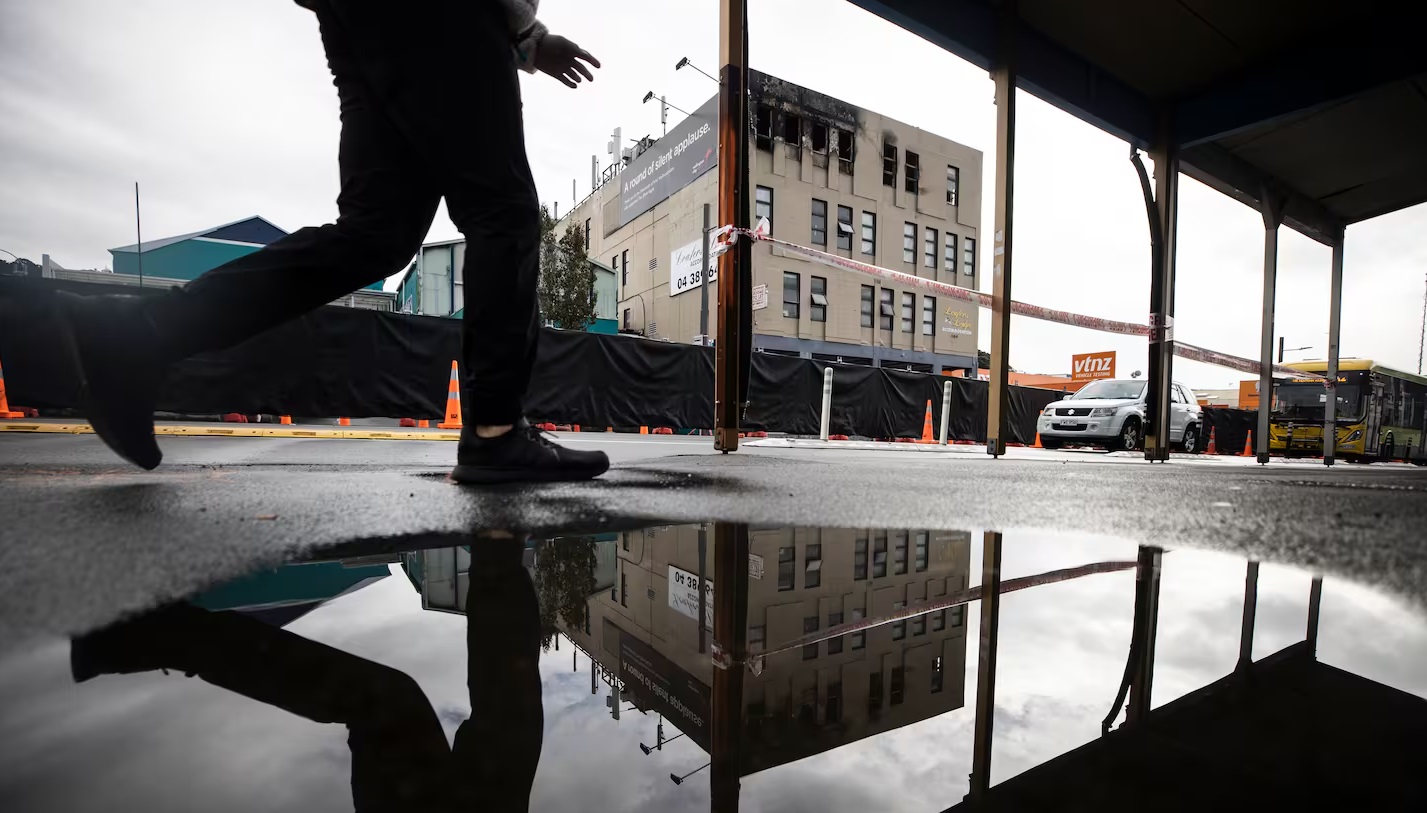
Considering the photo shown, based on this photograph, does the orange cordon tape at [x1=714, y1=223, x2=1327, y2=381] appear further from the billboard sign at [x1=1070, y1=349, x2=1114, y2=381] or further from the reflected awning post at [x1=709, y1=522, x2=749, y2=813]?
the billboard sign at [x1=1070, y1=349, x2=1114, y2=381]

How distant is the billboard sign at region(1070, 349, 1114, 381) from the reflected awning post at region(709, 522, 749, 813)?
33.0 m


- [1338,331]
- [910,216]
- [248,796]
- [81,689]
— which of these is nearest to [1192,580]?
[248,796]

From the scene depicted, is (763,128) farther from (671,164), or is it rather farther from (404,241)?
(404,241)

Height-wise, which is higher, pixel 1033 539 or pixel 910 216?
pixel 910 216

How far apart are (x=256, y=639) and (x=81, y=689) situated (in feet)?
0.46

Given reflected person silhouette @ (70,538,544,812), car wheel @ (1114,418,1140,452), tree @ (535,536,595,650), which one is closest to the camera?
reflected person silhouette @ (70,538,544,812)

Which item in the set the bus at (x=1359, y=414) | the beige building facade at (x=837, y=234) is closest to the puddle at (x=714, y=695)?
the bus at (x=1359, y=414)

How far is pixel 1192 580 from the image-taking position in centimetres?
97

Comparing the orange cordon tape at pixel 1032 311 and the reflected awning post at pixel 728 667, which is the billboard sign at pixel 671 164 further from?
the reflected awning post at pixel 728 667

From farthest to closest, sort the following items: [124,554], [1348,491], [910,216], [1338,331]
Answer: [910,216] < [1338,331] < [1348,491] < [124,554]

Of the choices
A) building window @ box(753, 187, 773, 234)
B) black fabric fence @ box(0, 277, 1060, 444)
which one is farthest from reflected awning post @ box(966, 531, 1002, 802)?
building window @ box(753, 187, 773, 234)

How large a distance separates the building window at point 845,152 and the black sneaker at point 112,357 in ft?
83.2

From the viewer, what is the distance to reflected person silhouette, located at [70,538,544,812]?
0.40 m

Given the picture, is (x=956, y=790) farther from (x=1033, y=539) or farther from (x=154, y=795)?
(x=1033, y=539)
